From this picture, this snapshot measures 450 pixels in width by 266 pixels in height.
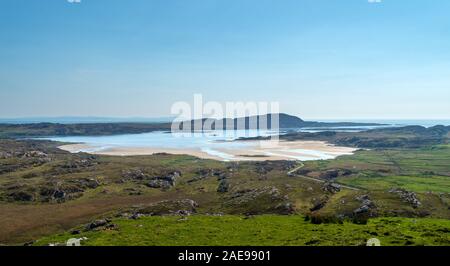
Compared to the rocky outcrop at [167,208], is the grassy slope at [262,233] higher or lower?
higher

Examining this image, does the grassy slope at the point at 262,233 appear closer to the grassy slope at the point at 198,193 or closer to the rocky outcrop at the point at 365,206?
the rocky outcrop at the point at 365,206

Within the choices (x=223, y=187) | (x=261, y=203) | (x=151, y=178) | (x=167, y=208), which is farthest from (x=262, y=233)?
(x=151, y=178)

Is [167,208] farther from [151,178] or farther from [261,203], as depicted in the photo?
[151,178]

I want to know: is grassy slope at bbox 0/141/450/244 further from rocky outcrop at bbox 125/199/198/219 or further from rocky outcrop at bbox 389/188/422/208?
rocky outcrop at bbox 125/199/198/219

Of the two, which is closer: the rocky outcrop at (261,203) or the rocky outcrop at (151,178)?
the rocky outcrop at (261,203)

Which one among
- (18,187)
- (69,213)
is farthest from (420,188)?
(18,187)

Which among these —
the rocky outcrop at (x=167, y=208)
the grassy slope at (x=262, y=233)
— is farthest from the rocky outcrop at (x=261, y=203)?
the grassy slope at (x=262, y=233)

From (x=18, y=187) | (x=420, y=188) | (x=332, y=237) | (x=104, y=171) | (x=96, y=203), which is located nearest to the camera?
(x=332, y=237)

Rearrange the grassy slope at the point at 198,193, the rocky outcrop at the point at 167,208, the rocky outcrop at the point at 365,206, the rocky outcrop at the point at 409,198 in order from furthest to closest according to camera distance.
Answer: the rocky outcrop at the point at 409,198 → the rocky outcrop at the point at 167,208 → the grassy slope at the point at 198,193 → the rocky outcrop at the point at 365,206
